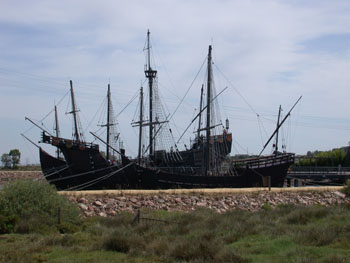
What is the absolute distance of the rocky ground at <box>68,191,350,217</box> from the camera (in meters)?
22.5

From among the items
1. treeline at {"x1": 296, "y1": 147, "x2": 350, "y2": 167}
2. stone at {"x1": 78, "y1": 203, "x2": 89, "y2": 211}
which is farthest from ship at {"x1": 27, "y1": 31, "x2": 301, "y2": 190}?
treeline at {"x1": 296, "y1": 147, "x2": 350, "y2": 167}

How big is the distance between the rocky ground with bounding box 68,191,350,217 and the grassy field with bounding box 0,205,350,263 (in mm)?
4888

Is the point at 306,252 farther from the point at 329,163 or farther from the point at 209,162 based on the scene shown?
the point at 329,163

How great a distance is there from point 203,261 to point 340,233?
5.08 m

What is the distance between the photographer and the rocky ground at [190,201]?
22.5 m

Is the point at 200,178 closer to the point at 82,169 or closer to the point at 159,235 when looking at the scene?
the point at 82,169

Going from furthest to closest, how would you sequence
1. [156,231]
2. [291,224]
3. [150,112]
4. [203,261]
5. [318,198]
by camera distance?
[150,112] → [318,198] → [291,224] → [156,231] → [203,261]

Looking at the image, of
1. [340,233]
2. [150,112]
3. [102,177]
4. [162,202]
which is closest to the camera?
[340,233]

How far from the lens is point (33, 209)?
56.7 feet

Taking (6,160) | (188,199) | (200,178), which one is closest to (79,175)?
(200,178)

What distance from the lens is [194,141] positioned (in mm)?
48500

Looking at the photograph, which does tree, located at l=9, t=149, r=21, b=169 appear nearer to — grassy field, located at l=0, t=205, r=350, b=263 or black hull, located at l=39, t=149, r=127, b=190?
black hull, located at l=39, t=149, r=127, b=190

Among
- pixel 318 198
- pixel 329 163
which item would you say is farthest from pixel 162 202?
pixel 329 163

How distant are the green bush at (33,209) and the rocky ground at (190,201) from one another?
11.1ft
